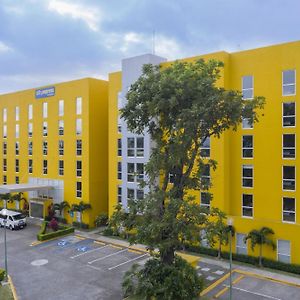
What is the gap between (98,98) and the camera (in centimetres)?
3953

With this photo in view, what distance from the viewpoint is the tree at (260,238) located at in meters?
25.8

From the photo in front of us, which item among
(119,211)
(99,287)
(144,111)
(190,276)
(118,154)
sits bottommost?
(99,287)

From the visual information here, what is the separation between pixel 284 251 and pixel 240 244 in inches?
132

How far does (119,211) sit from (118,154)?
52.5ft

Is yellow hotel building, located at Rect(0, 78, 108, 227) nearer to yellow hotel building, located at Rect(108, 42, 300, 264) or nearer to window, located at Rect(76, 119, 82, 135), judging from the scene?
window, located at Rect(76, 119, 82, 135)

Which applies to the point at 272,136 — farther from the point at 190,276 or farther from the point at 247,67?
the point at 190,276

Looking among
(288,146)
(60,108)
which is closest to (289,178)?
(288,146)

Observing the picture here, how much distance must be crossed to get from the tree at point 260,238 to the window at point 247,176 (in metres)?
3.72

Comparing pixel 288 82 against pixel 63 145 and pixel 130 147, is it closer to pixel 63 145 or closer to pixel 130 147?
pixel 130 147

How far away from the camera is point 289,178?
26.5 m

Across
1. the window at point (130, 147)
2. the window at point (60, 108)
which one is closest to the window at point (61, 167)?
the window at point (60, 108)

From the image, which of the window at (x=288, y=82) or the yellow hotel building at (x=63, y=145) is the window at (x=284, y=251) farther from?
the yellow hotel building at (x=63, y=145)

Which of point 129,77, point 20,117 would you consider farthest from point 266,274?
point 20,117

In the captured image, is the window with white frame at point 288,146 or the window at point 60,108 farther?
the window at point 60,108
